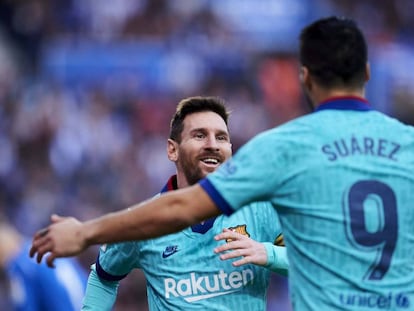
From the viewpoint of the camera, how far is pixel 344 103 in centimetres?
394

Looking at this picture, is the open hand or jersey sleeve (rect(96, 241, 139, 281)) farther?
jersey sleeve (rect(96, 241, 139, 281))

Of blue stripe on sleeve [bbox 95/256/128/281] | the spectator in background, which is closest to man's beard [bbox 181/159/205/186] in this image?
blue stripe on sleeve [bbox 95/256/128/281]

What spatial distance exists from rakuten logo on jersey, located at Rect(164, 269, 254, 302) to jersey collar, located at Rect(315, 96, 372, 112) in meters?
1.38

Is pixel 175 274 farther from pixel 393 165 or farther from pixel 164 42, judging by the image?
pixel 164 42

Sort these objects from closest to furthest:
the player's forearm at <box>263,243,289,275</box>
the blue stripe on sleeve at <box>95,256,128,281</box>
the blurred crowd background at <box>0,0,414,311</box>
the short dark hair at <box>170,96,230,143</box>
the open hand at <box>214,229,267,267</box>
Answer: the open hand at <box>214,229,267,267</box> → the player's forearm at <box>263,243,289,275</box> → the blue stripe on sleeve at <box>95,256,128,281</box> → the short dark hair at <box>170,96,230,143</box> → the blurred crowd background at <box>0,0,414,311</box>

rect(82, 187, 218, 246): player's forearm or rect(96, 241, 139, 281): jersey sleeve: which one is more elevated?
rect(82, 187, 218, 246): player's forearm

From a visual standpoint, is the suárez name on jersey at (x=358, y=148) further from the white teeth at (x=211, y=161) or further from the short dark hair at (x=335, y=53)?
the white teeth at (x=211, y=161)

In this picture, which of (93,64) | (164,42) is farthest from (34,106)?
(164,42)

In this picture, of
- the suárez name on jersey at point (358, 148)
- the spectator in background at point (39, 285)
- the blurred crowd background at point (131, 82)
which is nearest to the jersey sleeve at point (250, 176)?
the suárez name on jersey at point (358, 148)

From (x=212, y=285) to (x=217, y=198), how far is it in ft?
4.40

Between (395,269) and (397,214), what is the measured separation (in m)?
0.19

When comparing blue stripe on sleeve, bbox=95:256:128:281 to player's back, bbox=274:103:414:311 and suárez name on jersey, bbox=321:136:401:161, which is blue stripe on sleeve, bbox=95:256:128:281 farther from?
suárez name on jersey, bbox=321:136:401:161

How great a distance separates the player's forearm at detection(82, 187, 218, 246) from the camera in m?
3.87

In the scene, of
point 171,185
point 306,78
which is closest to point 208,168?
point 171,185
